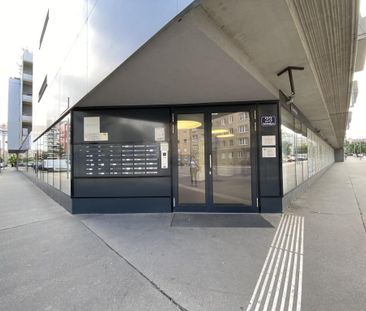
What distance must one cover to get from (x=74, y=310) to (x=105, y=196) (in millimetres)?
3239

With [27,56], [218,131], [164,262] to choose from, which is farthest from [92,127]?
[27,56]

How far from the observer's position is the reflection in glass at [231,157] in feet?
16.2

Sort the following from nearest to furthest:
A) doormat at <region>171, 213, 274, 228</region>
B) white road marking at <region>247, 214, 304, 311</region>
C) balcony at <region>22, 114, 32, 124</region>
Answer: white road marking at <region>247, 214, 304, 311</region> < doormat at <region>171, 213, 274, 228</region> < balcony at <region>22, 114, 32, 124</region>

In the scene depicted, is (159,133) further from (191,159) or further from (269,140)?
(269,140)

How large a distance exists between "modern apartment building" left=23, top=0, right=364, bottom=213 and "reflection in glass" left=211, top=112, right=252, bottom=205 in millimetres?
22

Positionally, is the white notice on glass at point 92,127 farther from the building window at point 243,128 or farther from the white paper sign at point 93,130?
the building window at point 243,128

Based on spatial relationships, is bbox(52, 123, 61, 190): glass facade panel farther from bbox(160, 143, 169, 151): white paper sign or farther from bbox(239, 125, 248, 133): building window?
bbox(239, 125, 248, 133): building window

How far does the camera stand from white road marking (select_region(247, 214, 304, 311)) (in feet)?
6.64

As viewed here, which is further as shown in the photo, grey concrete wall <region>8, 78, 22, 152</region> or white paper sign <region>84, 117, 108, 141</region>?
grey concrete wall <region>8, 78, 22, 152</region>


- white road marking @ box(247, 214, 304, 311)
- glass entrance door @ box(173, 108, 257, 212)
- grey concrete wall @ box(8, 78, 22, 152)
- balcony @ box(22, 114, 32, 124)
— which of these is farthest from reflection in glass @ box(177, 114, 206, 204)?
grey concrete wall @ box(8, 78, 22, 152)

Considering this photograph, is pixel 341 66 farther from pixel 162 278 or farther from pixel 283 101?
pixel 162 278

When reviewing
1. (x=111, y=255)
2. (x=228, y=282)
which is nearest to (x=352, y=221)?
(x=228, y=282)

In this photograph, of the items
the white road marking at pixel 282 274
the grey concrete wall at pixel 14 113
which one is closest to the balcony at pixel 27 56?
the grey concrete wall at pixel 14 113

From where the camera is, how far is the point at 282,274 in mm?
2465
